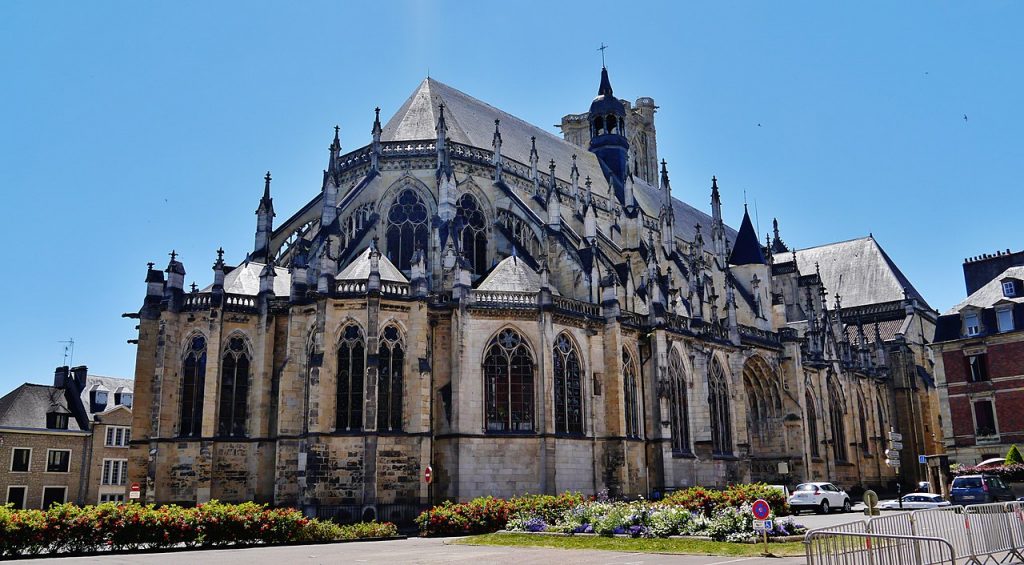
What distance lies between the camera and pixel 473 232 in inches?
1379

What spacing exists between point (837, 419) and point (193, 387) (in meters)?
33.7

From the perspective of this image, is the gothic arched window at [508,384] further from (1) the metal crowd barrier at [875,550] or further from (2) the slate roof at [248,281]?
(1) the metal crowd barrier at [875,550]

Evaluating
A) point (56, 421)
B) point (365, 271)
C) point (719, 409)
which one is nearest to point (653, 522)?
point (365, 271)

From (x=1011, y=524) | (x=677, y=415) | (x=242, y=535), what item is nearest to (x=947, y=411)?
(x=677, y=415)

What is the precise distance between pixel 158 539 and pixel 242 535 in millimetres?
1861

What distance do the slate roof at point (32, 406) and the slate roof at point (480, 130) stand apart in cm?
2276

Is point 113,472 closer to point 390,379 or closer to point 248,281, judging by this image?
point 248,281

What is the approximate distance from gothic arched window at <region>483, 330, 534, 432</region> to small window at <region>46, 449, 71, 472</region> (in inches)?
1036

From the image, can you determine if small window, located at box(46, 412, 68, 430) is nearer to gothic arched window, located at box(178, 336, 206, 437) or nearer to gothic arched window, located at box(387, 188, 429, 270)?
gothic arched window, located at box(178, 336, 206, 437)

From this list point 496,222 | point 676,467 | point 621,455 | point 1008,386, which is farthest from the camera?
point 1008,386

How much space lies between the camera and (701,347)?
3538cm

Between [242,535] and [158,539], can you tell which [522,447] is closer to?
[242,535]

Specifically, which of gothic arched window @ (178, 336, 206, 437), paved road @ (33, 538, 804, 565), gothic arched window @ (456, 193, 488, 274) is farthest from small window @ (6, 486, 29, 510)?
paved road @ (33, 538, 804, 565)

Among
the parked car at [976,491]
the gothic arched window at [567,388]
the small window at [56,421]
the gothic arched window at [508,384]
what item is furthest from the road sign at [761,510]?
the small window at [56,421]
